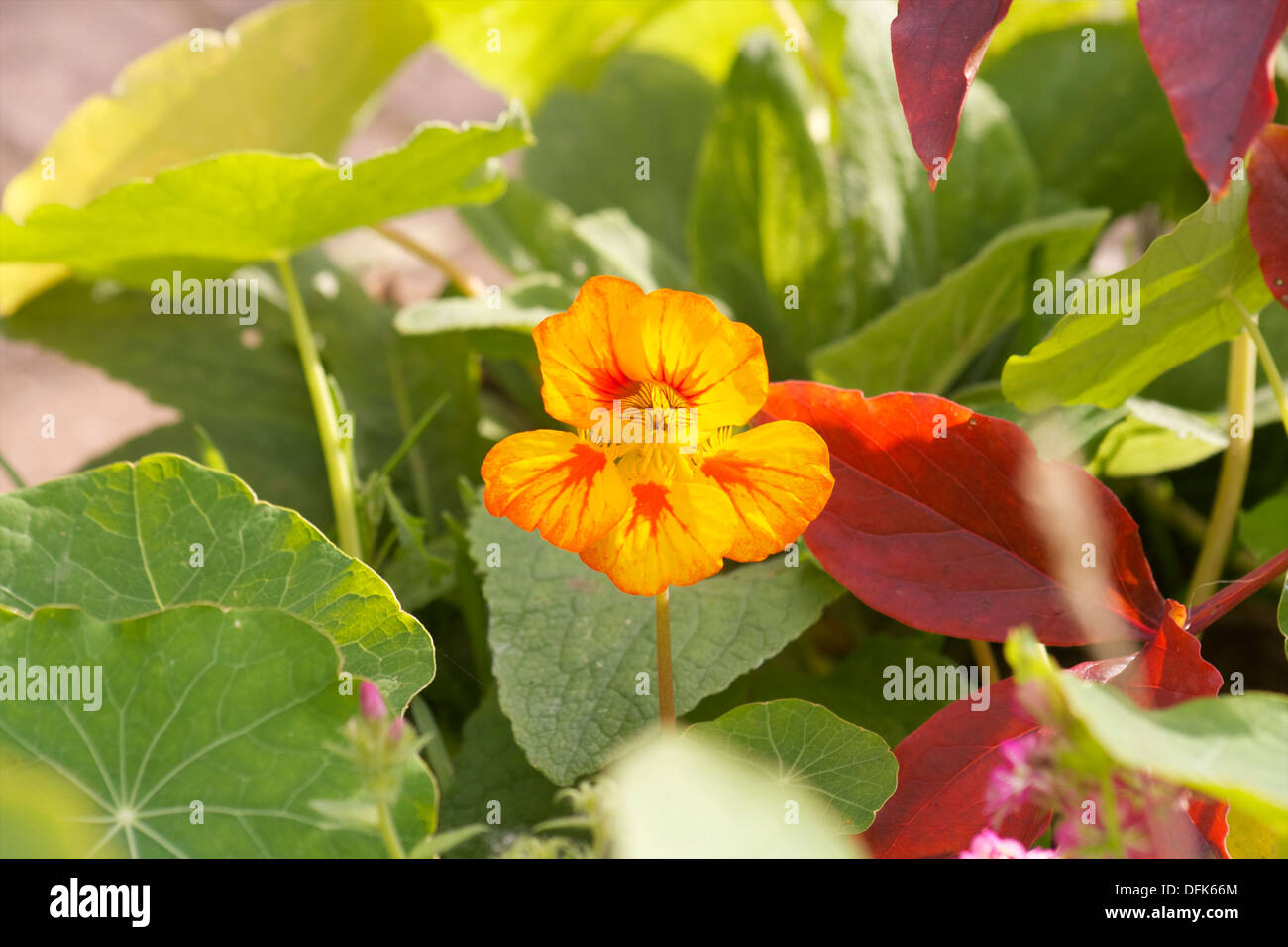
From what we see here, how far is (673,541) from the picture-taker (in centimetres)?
37

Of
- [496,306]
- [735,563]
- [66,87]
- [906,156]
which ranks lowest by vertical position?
[735,563]

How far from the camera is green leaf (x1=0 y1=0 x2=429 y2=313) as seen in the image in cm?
73

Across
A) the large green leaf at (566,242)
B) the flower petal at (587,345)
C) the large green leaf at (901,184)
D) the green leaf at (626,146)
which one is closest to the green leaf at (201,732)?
the flower petal at (587,345)

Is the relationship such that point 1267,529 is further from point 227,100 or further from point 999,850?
point 227,100

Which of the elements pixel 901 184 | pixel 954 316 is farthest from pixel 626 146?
pixel 954 316

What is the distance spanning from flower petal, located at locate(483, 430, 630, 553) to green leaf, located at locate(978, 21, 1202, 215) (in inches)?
21.9

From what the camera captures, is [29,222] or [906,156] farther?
[906,156]

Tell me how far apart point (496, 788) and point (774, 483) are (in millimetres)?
206

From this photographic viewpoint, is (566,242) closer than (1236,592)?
No

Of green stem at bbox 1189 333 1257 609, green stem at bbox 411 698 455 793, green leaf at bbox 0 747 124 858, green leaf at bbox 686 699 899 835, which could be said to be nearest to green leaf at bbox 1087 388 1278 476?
green stem at bbox 1189 333 1257 609
